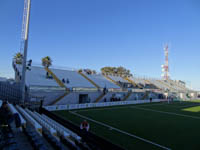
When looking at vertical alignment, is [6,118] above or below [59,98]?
above

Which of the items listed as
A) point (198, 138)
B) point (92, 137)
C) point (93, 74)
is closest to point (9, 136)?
point (92, 137)

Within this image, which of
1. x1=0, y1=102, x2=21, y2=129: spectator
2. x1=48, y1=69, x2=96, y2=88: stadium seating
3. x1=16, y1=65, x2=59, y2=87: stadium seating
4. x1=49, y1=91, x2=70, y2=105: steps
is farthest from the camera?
x1=48, y1=69, x2=96, y2=88: stadium seating

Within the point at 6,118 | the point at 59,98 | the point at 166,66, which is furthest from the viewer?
the point at 166,66

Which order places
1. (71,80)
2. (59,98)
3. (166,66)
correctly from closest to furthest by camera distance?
(59,98)
(71,80)
(166,66)

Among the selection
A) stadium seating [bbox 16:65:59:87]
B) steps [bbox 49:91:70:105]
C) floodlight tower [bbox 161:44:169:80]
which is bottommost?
steps [bbox 49:91:70:105]

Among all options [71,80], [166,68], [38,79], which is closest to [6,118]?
[38,79]

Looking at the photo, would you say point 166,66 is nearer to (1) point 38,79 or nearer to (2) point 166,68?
(2) point 166,68

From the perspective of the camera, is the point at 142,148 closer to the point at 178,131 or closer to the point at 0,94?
the point at 178,131

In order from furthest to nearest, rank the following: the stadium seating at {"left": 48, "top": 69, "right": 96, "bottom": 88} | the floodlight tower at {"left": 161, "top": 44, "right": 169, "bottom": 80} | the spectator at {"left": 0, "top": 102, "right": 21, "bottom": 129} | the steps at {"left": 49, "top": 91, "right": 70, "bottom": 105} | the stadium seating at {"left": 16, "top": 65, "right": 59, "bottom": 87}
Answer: the floodlight tower at {"left": 161, "top": 44, "right": 169, "bottom": 80} < the stadium seating at {"left": 48, "top": 69, "right": 96, "bottom": 88} < the stadium seating at {"left": 16, "top": 65, "right": 59, "bottom": 87} < the steps at {"left": 49, "top": 91, "right": 70, "bottom": 105} < the spectator at {"left": 0, "top": 102, "right": 21, "bottom": 129}

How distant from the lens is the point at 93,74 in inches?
1580

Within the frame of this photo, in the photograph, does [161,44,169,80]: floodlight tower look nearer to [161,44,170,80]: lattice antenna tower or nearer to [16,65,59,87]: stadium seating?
[161,44,170,80]: lattice antenna tower

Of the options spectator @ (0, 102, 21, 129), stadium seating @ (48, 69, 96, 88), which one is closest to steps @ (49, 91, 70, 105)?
stadium seating @ (48, 69, 96, 88)

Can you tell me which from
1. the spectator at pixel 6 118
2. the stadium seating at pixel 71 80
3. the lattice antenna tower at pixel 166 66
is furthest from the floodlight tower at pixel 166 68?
the spectator at pixel 6 118

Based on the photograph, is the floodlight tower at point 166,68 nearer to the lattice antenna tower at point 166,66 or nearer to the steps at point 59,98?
the lattice antenna tower at point 166,66
